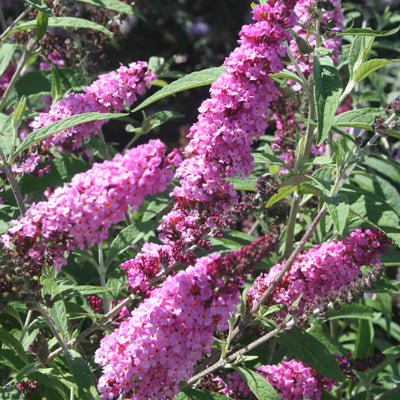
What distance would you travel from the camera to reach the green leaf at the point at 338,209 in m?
2.00

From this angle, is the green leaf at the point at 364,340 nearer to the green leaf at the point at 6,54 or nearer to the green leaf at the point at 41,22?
the green leaf at the point at 41,22

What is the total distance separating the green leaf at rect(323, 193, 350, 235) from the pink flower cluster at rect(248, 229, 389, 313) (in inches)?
8.9

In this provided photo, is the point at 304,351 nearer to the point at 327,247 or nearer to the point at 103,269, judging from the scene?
the point at 327,247

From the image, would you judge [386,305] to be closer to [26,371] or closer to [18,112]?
[26,371]

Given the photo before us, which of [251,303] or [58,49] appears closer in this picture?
[251,303]

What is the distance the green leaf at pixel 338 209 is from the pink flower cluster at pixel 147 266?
0.64m

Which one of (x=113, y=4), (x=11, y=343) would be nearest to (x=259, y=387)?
(x=11, y=343)

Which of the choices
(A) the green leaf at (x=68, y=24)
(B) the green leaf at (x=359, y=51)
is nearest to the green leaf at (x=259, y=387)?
(B) the green leaf at (x=359, y=51)

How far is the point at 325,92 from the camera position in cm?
219

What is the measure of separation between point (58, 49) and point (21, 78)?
37 cm

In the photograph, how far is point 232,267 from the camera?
172cm

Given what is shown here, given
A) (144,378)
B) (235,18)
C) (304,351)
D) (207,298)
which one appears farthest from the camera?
(235,18)

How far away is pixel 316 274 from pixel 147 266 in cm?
71

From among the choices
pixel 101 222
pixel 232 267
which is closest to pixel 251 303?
pixel 232 267
